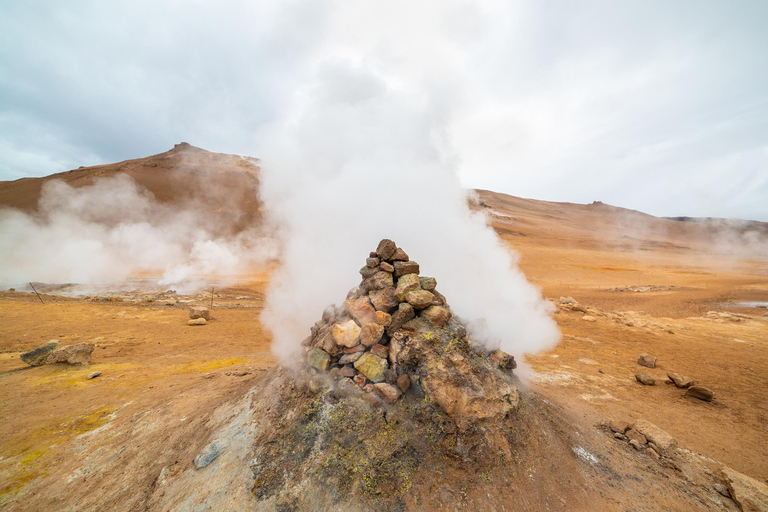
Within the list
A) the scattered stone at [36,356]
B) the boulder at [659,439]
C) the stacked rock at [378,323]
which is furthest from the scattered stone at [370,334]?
the scattered stone at [36,356]

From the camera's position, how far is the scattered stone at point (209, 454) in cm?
347

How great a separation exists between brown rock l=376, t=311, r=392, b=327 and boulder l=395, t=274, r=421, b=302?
0.31m

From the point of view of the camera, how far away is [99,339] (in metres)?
9.21

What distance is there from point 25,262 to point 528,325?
37357 millimetres

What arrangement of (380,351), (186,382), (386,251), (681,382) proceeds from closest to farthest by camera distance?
(380,351)
(386,251)
(186,382)
(681,382)

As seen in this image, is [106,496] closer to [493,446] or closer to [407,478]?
[407,478]

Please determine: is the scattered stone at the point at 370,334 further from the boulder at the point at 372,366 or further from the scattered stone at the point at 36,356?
the scattered stone at the point at 36,356

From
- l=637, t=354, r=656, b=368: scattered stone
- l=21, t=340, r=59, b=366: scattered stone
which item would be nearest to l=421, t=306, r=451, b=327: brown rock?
l=637, t=354, r=656, b=368: scattered stone

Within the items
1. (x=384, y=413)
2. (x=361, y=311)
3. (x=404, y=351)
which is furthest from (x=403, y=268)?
(x=384, y=413)

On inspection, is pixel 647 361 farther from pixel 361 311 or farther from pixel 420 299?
pixel 361 311

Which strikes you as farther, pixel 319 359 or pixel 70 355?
pixel 70 355

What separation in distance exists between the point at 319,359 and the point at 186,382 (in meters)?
4.24

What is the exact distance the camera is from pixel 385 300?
4258 millimetres

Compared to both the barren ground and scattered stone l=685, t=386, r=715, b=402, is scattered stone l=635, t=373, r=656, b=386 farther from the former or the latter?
scattered stone l=685, t=386, r=715, b=402
